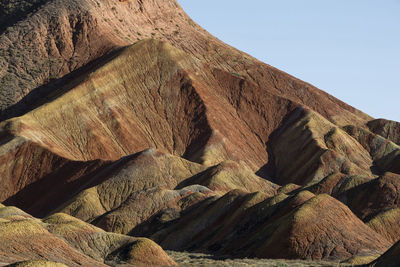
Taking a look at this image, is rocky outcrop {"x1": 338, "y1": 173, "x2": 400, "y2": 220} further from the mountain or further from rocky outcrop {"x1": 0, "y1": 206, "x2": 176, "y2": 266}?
rocky outcrop {"x1": 0, "y1": 206, "x2": 176, "y2": 266}

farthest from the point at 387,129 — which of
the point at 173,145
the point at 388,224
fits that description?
the point at 388,224

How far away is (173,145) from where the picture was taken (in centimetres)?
13238

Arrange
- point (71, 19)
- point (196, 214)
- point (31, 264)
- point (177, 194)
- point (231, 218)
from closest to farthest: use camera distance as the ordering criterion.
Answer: point (31, 264) → point (231, 218) → point (196, 214) → point (177, 194) → point (71, 19)

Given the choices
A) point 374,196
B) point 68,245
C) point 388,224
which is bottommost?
point 388,224

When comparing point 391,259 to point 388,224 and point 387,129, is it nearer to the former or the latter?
point 388,224

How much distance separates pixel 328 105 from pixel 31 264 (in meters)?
129

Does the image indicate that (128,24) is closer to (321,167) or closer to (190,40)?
(190,40)

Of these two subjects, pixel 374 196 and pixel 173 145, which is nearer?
pixel 374 196

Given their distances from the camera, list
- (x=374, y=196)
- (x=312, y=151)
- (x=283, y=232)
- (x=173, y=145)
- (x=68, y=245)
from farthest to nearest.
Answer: (x=173, y=145) < (x=312, y=151) < (x=374, y=196) < (x=283, y=232) < (x=68, y=245)

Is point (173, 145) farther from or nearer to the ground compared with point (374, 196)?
farther from the ground

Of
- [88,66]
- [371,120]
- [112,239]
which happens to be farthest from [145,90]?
[112,239]

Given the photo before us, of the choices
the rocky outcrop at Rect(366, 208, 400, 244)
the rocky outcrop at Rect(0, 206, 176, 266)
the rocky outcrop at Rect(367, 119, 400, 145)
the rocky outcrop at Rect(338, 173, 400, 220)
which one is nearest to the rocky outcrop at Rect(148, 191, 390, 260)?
the rocky outcrop at Rect(366, 208, 400, 244)

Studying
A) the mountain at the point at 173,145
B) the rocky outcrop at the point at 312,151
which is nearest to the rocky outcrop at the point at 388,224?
the mountain at the point at 173,145

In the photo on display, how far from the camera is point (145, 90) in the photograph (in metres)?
138
